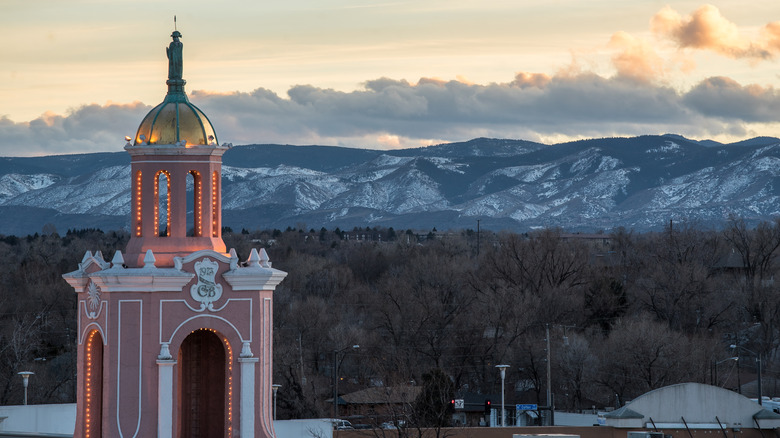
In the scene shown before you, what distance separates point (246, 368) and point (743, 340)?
3039 inches

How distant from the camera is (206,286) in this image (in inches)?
1234

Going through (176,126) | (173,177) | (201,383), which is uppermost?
(176,126)

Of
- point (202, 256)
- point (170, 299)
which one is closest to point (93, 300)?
point (170, 299)

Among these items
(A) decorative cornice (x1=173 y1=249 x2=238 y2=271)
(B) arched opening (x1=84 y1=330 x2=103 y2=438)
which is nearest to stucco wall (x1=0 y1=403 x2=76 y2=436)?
(B) arched opening (x1=84 y1=330 x2=103 y2=438)

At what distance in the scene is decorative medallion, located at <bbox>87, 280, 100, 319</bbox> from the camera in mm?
31906

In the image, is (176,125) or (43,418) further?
(43,418)

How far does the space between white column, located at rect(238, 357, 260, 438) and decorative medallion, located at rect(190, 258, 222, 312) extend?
144cm

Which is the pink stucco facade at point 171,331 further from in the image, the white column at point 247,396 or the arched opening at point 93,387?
the arched opening at point 93,387

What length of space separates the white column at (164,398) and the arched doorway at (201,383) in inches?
112

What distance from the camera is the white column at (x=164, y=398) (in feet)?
101

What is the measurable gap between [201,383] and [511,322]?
63991mm

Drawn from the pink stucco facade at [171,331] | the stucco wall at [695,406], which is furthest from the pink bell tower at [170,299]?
the stucco wall at [695,406]

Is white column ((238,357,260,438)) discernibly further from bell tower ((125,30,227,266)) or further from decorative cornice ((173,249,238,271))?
bell tower ((125,30,227,266))

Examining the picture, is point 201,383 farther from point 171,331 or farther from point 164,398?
point 171,331
